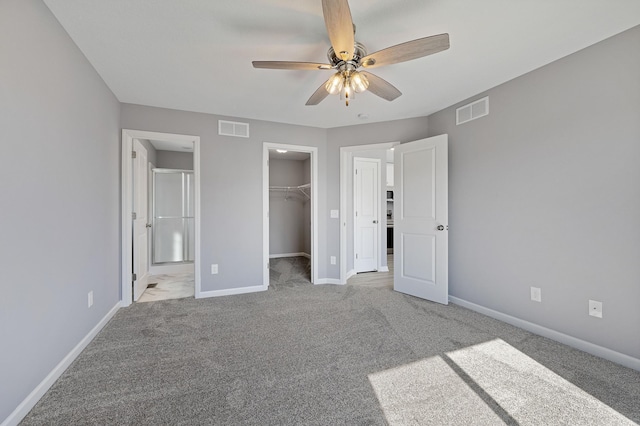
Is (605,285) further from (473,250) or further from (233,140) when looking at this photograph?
(233,140)

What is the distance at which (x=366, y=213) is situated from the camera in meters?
4.89

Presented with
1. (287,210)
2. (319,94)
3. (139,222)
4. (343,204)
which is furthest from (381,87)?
(287,210)

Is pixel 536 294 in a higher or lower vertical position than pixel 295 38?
lower

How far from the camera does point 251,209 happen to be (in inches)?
149

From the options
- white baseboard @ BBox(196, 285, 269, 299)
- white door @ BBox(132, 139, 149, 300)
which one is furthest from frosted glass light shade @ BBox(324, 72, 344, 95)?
white baseboard @ BBox(196, 285, 269, 299)

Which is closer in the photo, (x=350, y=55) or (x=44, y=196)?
(x=44, y=196)

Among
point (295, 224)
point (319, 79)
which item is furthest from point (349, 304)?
point (295, 224)

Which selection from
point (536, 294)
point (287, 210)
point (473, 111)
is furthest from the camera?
point (287, 210)

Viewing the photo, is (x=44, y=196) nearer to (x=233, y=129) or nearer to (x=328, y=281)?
(x=233, y=129)

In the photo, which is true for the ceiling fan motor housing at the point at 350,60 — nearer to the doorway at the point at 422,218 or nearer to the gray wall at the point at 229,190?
the doorway at the point at 422,218

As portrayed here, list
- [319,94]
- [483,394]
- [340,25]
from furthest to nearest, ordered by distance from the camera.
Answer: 1. [319,94]
2. [483,394]
3. [340,25]

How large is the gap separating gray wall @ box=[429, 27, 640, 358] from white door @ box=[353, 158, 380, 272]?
1.89 metres

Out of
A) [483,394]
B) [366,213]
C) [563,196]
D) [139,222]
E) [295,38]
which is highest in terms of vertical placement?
[295,38]

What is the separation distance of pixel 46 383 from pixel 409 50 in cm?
313
